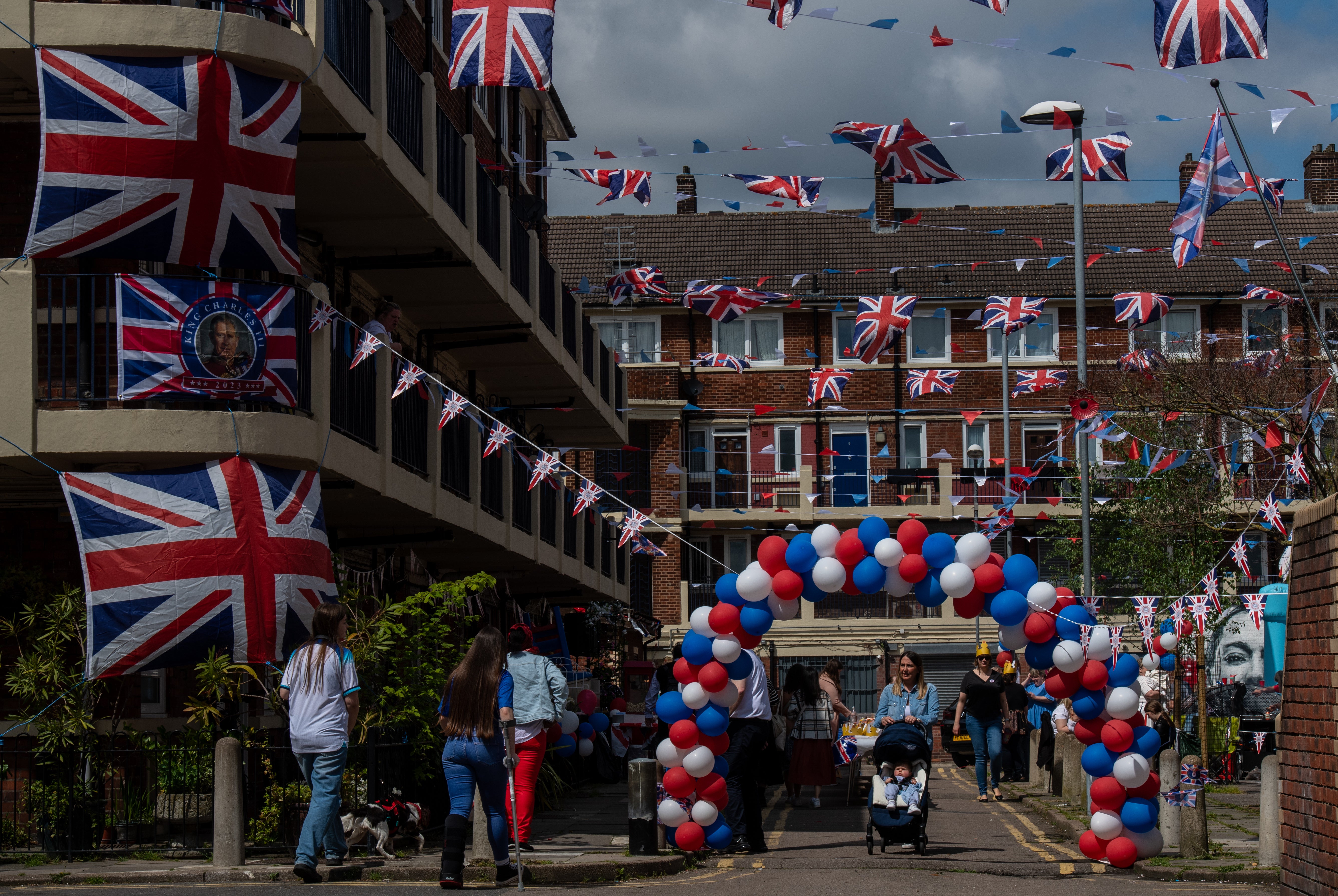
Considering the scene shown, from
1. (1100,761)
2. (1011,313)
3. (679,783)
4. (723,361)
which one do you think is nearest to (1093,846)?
(1100,761)

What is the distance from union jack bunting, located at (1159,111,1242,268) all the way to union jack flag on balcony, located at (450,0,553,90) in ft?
20.6

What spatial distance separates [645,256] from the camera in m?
47.8

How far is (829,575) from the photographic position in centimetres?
1220

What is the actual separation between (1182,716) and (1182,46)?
578 inches

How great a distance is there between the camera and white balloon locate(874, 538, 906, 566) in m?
12.2

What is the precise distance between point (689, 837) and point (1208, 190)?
8011 millimetres

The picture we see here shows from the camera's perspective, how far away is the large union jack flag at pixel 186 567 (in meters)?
11.3

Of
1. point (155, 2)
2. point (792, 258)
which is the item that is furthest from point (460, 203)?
point (792, 258)

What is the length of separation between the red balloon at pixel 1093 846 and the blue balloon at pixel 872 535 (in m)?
2.73

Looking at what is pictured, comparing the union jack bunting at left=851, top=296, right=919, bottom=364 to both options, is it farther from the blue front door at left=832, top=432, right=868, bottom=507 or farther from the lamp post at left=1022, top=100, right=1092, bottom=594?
the blue front door at left=832, top=432, right=868, bottom=507

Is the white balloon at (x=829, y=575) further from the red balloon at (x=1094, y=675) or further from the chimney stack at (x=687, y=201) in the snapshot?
the chimney stack at (x=687, y=201)

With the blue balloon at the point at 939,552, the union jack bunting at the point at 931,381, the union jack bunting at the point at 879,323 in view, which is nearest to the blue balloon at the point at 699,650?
the blue balloon at the point at 939,552

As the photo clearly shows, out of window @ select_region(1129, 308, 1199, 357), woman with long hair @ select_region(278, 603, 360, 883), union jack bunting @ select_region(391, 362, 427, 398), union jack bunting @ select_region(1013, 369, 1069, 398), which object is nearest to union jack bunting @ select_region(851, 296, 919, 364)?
union jack bunting @ select_region(1013, 369, 1069, 398)

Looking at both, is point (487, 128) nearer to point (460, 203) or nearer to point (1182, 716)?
point (460, 203)
